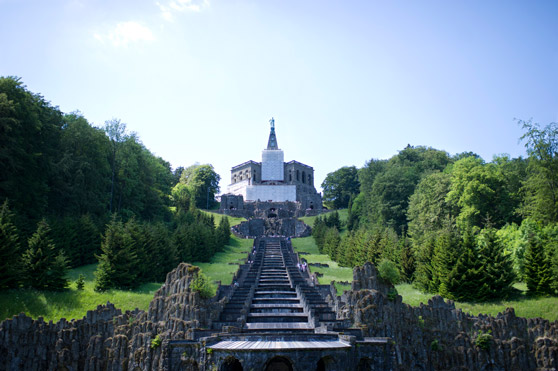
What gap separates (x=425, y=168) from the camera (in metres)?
63.2

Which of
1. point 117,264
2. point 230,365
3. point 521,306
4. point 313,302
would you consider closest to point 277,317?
point 313,302

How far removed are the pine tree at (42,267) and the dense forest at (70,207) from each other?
0.05m

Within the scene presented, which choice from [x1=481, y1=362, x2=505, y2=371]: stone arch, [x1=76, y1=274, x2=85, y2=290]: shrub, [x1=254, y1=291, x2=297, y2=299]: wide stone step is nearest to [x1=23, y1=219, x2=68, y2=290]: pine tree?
[x1=76, y1=274, x2=85, y2=290]: shrub

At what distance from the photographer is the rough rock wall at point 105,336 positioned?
19391mm

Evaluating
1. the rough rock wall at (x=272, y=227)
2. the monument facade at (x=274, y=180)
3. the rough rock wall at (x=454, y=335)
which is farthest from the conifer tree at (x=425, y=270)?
the monument facade at (x=274, y=180)

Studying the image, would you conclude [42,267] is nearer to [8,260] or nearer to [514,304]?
[8,260]

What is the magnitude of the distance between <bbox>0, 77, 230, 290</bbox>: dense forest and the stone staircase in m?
7.15

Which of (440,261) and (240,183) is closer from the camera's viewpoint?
(440,261)

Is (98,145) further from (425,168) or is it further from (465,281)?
(425,168)

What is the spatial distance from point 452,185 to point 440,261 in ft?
56.8

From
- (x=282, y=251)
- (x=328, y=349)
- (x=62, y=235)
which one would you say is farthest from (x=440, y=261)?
(x=62, y=235)

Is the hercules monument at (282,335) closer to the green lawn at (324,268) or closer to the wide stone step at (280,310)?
the wide stone step at (280,310)

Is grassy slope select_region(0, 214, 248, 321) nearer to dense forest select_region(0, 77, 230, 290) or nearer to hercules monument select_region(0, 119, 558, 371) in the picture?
dense forest select_region(0, 77, 230, 290)

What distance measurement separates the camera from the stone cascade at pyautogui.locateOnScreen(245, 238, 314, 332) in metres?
22.0
